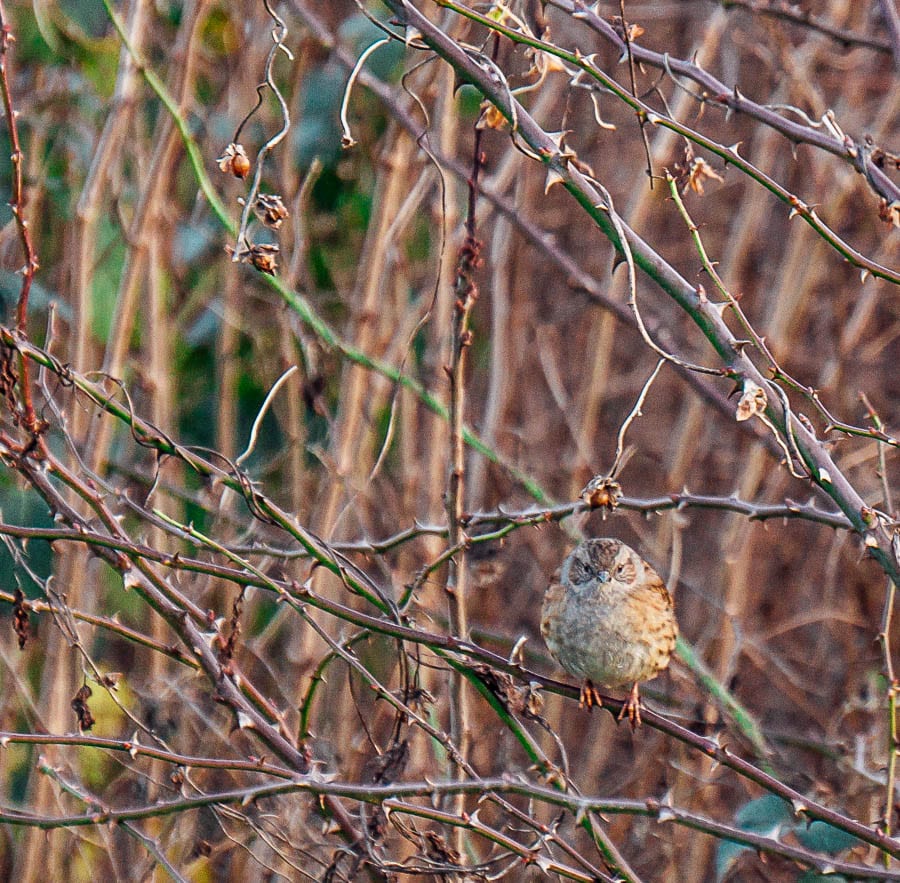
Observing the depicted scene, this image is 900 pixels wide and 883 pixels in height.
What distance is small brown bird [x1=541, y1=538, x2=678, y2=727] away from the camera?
3102mm

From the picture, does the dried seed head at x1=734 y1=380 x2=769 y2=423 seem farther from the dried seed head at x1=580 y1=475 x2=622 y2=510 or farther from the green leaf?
the green leaf

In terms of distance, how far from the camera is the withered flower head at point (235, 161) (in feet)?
6.46

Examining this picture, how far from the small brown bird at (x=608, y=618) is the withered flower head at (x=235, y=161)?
1.55 meters

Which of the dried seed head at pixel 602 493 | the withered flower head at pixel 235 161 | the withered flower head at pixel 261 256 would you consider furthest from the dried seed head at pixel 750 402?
the withered flower head at pixel 235 161

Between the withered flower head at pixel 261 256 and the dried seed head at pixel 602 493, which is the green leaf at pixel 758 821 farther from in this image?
the withered flower head at pixel 261 256

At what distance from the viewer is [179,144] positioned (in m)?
4.40

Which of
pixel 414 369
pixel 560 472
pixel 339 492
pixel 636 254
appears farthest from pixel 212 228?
pixel 636 254

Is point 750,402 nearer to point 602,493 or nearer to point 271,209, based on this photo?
point 602,493

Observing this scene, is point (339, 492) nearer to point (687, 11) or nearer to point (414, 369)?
point (414, 369)

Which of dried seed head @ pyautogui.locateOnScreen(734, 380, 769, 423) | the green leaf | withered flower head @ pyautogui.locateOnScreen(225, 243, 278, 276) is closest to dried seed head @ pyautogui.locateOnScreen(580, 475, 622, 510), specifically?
dried seed head @ pyautogui.locateOnScreen(734, 380, 769, 423)

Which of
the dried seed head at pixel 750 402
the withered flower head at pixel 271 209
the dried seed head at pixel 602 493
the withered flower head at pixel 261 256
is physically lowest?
the dried seed head at pixel 602 493

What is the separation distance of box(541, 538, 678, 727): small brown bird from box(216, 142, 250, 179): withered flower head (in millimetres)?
1554

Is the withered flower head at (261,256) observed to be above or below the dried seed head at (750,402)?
above

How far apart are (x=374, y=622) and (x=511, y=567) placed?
4.21 m
